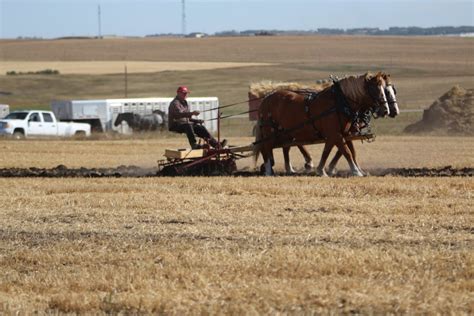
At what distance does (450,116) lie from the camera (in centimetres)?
3944

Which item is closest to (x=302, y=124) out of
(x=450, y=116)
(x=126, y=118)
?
(x=450, y=116)

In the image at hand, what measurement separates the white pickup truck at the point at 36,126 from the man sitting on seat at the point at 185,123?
68.3ft

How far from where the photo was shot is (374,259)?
1011 centimetres

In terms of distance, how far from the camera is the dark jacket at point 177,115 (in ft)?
67.8

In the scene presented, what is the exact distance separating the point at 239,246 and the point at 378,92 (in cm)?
842

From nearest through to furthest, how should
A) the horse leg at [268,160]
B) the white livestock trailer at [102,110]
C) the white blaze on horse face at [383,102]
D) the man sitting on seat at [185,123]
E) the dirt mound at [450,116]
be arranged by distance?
the white blaze on horse face at [383,102] → the horse leg at [268,160] → the man sitting on seat at [185,123] → the dirt mound at [450,116] → the white livestock trailer at [102,110]

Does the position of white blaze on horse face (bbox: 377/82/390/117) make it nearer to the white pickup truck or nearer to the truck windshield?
the white pickup truck

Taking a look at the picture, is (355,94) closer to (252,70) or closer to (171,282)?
(171,282)

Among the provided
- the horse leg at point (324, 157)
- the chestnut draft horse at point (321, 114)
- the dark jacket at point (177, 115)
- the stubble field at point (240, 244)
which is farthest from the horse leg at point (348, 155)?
the dark jacket at point (177, 115)

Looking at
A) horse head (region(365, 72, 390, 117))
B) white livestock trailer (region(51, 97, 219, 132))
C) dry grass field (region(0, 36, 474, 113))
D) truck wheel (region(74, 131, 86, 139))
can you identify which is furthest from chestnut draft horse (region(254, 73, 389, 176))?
dry grass field (region(0, 36, 474, 113))

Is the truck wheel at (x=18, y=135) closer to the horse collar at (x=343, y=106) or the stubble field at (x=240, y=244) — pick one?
the stubble field at (x=240, y=244)

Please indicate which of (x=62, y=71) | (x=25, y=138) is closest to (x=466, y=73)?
(x=62, y=71)

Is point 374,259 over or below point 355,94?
below

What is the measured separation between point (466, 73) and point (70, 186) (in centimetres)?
5666
